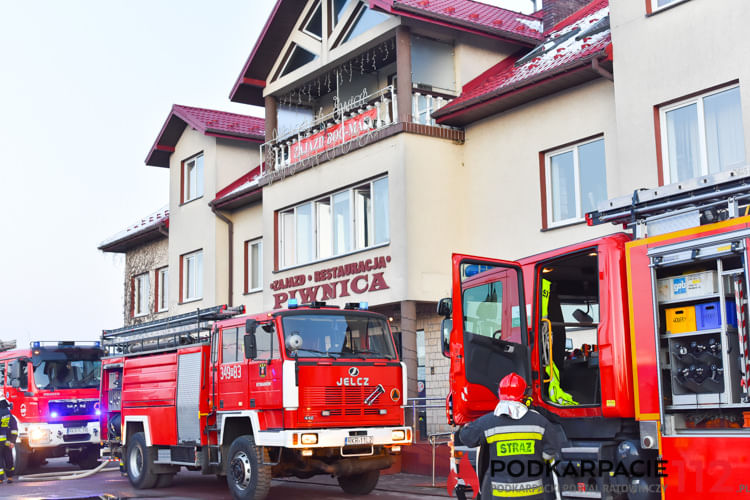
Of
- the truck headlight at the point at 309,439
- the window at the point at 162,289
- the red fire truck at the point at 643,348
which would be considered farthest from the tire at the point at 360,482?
the window at the point at 162,289

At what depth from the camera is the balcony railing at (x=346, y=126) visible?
1841 centimetres

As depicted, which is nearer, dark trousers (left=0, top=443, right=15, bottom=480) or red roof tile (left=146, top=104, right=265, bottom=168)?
dark trousers (left=0, top=443, right=15, bottom=480)

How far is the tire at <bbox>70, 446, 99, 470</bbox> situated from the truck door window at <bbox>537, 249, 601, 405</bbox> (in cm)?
1361

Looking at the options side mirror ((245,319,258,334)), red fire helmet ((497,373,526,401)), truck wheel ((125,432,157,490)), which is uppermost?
side mirror ((245,319,258,334))

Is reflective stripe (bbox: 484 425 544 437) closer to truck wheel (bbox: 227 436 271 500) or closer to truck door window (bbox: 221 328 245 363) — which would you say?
truck wheel (bbox: 227 436 271 500)

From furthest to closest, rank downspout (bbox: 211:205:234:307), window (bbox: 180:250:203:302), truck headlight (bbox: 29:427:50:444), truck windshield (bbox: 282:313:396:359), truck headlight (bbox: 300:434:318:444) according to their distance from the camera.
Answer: window (bbox: 180:250:203:302) → downspout (bbox: 211:205:234:307) → truck headlight (bbox: 29:427:50:444) → truck windshield (bbox: 282:313:396:359) → truck headlight (bbox: 300:434:318:444)

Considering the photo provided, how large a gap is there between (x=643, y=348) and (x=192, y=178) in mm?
22090

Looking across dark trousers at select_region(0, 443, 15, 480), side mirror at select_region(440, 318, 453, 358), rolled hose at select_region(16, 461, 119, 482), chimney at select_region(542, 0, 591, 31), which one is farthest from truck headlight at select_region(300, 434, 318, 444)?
chimney at select_region(542, 0, 591, 31)

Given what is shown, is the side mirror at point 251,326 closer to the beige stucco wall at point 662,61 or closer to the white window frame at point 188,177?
the beige stucco wall at point 662,61

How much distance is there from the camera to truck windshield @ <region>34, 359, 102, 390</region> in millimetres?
19531

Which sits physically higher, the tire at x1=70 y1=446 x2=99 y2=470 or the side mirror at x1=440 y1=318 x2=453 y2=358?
the side mirror at x1=440 y1=318 x2=453 y2=358

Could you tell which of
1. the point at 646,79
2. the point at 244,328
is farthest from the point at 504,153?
the point at 244,328

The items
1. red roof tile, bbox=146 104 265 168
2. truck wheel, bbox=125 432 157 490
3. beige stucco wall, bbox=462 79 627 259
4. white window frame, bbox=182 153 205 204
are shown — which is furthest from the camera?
white window frame, bbox=182 153 205 204

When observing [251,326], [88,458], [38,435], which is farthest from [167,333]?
[88,458]
